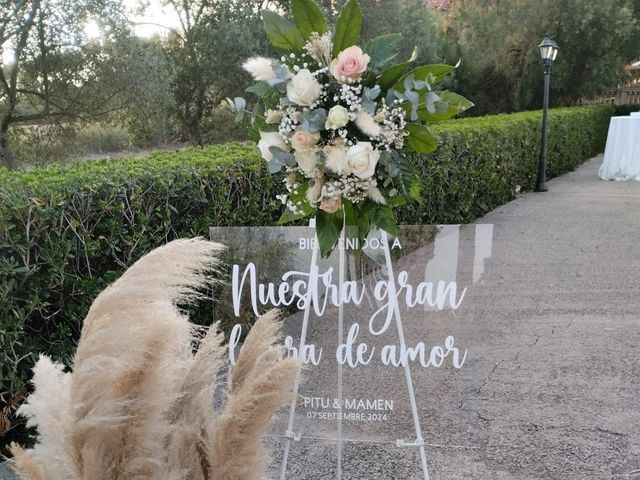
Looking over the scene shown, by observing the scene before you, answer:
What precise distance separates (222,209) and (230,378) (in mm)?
2958

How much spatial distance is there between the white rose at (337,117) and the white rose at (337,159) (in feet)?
0.24

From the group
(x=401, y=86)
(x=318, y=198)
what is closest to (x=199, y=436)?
(x=318, y=198)

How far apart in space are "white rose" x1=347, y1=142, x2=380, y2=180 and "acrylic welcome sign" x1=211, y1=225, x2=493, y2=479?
45 centimetres

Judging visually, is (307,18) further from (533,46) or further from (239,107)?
(533,46)

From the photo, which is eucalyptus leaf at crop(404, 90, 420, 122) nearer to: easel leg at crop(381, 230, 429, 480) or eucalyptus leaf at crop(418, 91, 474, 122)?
eucalyptus leaf at crop(418, 91, 474, 122)

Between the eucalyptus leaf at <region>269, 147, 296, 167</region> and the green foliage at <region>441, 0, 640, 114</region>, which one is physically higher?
the green foliage at <region>441, 0, 640, 114</region>

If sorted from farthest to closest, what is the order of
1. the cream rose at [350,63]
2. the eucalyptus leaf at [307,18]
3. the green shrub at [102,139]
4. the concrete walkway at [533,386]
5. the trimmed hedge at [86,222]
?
the green shrub at [102,139], the concrete walkway at [533,386], the trimmed hedge at [86,222], the eucalyptus leaf at [307,18], the cream rose at [350,63]

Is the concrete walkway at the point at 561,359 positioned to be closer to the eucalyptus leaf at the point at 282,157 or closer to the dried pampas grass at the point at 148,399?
the eucalyptus leaf at the point at 282,157

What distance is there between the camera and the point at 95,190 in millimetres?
2896

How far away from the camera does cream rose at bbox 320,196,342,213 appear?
1.95 meters

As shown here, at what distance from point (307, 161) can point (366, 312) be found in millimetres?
729

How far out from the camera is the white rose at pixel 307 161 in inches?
73.7

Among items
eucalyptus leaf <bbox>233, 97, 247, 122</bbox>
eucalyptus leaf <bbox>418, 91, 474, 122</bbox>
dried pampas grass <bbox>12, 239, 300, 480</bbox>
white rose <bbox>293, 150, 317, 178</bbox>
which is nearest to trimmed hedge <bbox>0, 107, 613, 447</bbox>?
eucalyptus leaf <bbox>233, 97, 247, 122</bbox>

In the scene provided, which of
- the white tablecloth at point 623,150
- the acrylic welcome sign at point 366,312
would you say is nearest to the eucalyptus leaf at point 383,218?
the acrylic welcome sign at point 366,312
